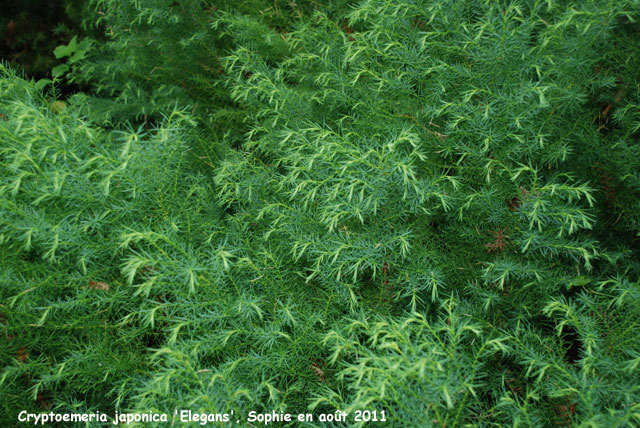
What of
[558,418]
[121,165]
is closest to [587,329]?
[558,418]

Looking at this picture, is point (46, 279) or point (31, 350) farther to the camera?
point (31, 350)

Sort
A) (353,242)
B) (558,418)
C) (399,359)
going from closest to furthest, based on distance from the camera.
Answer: (399,359) < (558,418) < (353,242)

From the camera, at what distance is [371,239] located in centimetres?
123

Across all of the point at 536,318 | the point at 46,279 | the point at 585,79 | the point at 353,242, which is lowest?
the point at 536,318

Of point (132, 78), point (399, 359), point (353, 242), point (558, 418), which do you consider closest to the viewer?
point (399, 359)

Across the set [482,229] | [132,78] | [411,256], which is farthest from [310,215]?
[132,78]

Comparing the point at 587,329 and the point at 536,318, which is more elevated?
the point at 587,329

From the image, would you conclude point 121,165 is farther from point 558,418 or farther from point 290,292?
point 558,418

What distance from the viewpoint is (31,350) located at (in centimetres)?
134

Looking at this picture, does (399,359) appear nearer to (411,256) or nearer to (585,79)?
(411,256)

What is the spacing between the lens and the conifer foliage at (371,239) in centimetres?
111

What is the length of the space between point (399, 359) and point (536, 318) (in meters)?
0.61

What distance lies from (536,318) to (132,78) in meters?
2.01

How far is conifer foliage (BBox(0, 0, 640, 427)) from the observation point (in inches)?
43.7
